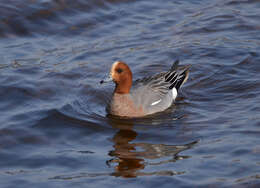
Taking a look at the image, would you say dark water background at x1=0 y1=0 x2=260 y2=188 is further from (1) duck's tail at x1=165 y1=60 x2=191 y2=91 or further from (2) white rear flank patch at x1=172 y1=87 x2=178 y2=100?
(1) duck's tail at x1=165 y1=60 x2=191 y2=91

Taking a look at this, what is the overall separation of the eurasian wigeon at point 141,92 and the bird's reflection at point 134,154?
0.92m

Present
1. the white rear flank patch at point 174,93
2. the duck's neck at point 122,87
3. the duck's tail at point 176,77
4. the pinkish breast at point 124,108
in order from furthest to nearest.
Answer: the duck's tail at point 176,77, the white rear flank patch at point 174,93, the duck's neck at point 122,87, the pinkish breast at point 124,108

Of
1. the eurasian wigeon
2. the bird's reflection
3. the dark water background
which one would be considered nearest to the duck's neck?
the eurasian wigeon

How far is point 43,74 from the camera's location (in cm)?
935

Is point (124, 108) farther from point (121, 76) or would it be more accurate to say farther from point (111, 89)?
point (111, 89)

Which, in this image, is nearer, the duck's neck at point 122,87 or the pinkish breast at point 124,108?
the pinkish breast at point 124,108

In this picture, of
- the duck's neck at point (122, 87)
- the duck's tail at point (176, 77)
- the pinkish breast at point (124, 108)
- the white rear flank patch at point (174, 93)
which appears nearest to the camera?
the pinkish breast at point (124, 108)

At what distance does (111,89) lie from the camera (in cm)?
924

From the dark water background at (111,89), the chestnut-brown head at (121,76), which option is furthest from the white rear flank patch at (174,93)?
the chestnut-brown head at (121,76)

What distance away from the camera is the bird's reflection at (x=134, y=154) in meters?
5.98

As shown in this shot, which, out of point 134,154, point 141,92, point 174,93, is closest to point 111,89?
point 141,92

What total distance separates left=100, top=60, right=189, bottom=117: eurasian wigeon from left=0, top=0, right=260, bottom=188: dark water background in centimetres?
20

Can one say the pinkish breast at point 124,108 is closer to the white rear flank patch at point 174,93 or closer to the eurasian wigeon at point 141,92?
the eurasian wigeon at point 141,92

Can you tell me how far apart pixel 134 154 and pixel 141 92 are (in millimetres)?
2096
